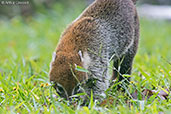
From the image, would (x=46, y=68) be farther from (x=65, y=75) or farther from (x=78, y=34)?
(x=65, y=75)

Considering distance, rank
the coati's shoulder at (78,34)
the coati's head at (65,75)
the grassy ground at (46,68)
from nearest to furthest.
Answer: the grassy ground at (46,68), the coati's head at (65,75), the coati's shoulder at (78,34)

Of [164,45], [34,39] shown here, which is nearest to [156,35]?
[164,45]

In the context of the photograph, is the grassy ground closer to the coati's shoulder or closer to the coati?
the coati

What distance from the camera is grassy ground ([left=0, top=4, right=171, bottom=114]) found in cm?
384

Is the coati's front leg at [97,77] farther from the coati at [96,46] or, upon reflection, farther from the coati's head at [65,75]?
the coati's head at [65,75]

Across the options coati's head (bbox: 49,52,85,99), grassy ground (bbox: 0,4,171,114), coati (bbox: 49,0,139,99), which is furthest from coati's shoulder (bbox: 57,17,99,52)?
grassy ground (bbox: 0,4,171,114)

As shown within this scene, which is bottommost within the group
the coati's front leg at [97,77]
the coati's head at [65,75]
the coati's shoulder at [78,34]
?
the coati's front leg at [97,77]

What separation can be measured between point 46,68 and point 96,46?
1.39 meters

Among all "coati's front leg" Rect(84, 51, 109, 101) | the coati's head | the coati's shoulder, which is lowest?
"coati's front leg" Rect(84, 51, 109, 101)

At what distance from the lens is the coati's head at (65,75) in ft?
13.9

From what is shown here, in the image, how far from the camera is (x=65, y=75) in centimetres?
422

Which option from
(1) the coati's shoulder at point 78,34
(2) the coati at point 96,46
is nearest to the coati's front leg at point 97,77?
(2) the coati at point 96,46

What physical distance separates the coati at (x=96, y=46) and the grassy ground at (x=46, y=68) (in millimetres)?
322

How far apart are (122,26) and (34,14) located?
37.0 feet
